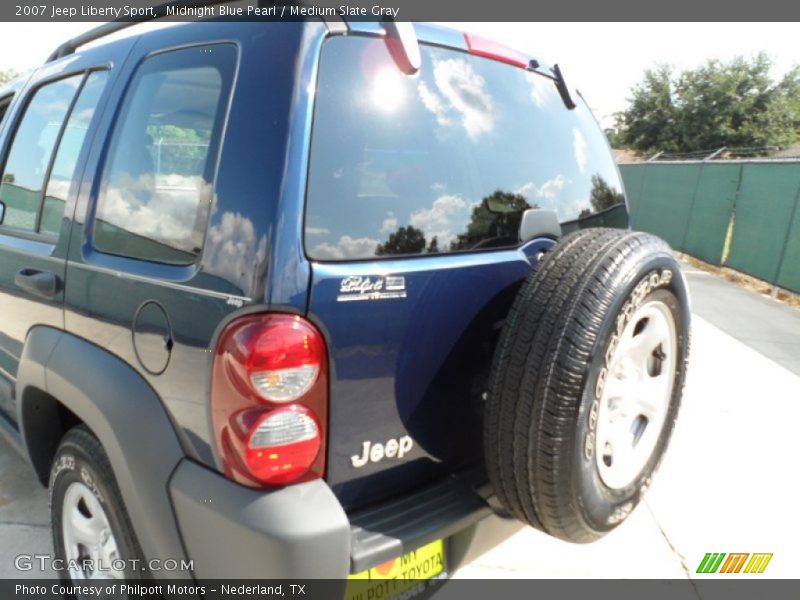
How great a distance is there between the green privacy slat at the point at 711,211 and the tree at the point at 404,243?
1056 cm

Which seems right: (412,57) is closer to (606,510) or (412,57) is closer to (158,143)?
(158,143)

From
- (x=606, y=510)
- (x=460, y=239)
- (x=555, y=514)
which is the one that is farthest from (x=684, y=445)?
(x=460, y=239)

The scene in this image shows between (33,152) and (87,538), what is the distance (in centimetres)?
150

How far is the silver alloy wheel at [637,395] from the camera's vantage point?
1983mm

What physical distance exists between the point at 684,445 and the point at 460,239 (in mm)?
2626

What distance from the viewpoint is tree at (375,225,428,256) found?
64.4 inches

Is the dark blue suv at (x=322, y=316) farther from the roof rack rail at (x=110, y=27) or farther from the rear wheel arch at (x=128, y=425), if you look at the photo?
the roof rack rail at (x=110, y=27)

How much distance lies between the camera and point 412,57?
169 centimetres

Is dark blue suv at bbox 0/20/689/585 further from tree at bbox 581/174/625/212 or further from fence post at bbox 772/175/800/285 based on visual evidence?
fence post at bbox 772/175/800/285

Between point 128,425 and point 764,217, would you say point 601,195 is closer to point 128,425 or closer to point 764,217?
point 128,425

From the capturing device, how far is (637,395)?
215cm

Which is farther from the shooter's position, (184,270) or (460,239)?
(460,239)

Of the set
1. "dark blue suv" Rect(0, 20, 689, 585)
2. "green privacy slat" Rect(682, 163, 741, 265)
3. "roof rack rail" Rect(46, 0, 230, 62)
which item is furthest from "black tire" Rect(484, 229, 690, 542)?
"green privacy slat" Rect(682, 163, 741, 265)

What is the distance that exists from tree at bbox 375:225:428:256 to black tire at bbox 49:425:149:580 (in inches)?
39.7
